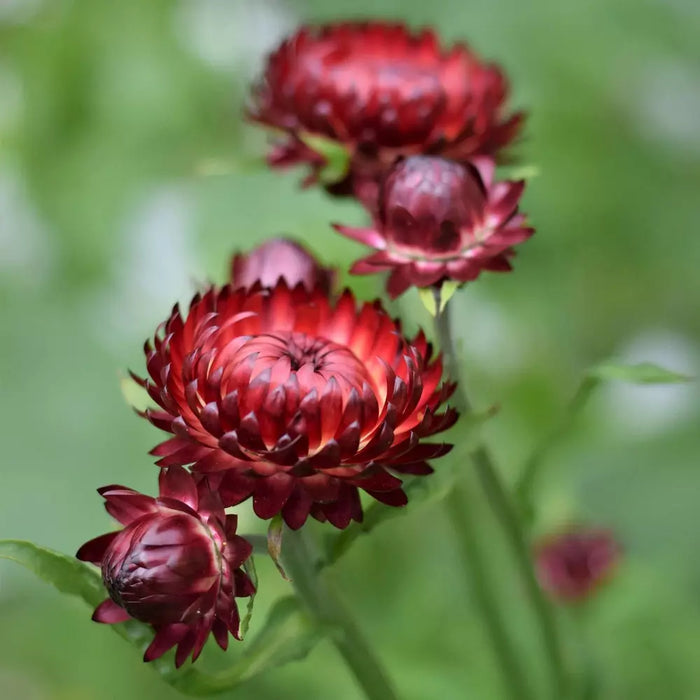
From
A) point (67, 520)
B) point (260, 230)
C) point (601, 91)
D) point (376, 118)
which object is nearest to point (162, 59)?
point (260, 230)

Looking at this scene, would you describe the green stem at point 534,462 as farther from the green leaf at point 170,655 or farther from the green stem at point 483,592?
the green leaf at point 170,655

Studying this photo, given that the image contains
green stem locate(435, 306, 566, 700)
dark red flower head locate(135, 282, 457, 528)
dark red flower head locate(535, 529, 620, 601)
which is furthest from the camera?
dark red flower head locate(535, 529, 620, 601)

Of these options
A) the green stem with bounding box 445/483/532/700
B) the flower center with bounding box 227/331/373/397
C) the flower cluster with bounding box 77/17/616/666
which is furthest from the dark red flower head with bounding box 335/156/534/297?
the green stem with bounding box 445/483/532/700

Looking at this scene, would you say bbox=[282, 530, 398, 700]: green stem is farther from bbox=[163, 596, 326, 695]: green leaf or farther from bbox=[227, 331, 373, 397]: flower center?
bbox=[227, 331, 373, 397]: flower center

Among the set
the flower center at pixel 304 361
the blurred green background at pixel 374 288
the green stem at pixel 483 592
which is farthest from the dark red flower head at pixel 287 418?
the blurred green background at pixel 374 288

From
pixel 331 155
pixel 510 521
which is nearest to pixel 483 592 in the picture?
pixel 510 521
